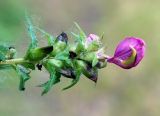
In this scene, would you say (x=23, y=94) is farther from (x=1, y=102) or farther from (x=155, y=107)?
(x=155, y=107)

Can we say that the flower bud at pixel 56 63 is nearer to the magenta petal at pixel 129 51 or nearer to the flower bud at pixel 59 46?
the flower bud at pixel 59 46

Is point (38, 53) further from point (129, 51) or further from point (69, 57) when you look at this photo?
point (129, 51)

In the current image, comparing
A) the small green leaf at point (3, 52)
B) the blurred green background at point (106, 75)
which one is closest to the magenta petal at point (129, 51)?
the small green leaf at point (3, 52)

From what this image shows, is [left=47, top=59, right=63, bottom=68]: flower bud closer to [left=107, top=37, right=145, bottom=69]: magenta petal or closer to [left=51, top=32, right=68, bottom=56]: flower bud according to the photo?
[left=51, top=32, right=68, bottom=56]: flower bud

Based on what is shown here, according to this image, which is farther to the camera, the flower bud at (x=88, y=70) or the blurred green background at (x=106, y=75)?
the blurred green background at (x=106, y=75)

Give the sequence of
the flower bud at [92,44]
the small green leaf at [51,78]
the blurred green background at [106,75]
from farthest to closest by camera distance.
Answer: the blurred green background at [106,75] → the flower bud at [92,44] → the small green leaf at [51,78]

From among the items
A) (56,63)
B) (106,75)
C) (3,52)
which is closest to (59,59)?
(56,63)

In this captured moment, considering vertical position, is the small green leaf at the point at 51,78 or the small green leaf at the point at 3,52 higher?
the small green leaf at the point at 3,52

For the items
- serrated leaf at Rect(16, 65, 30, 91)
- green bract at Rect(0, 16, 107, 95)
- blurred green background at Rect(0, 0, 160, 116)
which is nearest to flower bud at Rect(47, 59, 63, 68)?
green bract at Rect(0, 16, 107, 95)
